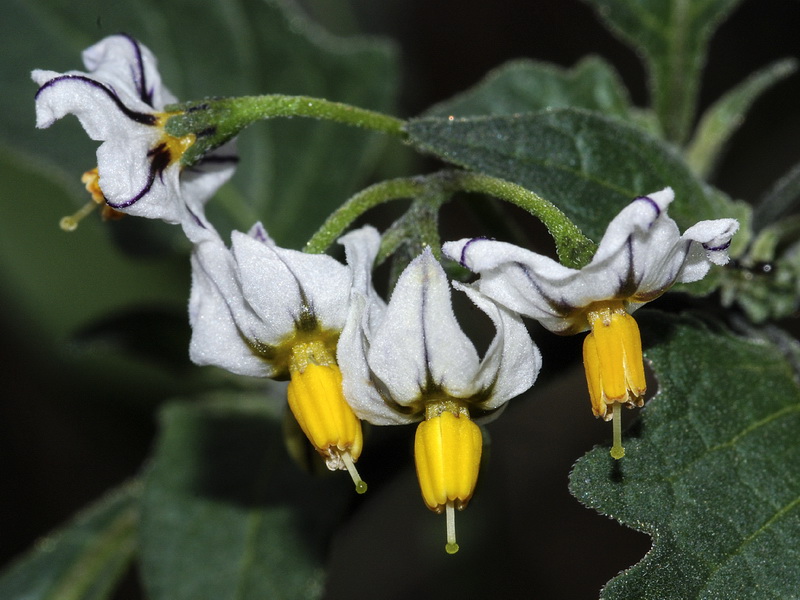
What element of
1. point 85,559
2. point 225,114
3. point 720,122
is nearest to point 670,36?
point 720,122

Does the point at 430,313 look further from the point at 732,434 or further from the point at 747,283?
the point at 747,283

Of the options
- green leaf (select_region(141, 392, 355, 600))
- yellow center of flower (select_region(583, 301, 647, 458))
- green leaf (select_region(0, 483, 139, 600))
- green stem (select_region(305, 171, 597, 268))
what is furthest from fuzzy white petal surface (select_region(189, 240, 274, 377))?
green leaf (select_region(0, 483, 139, 600))

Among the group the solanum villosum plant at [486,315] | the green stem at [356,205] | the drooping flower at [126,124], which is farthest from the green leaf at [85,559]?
the green stem at [356,205]

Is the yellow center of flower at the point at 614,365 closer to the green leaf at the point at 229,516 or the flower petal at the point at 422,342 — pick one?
the flower petal at the point at 422,342

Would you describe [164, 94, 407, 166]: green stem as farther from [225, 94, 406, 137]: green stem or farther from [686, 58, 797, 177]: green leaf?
[686, 58, 797, 177]: green leaf

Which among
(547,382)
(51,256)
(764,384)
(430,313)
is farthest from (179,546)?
(51,256)
